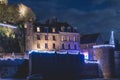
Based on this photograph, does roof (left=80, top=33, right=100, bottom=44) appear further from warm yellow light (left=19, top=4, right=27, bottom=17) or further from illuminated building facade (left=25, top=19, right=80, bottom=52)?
warm yellow light (left=19, top=4, right=27, bottom=17)

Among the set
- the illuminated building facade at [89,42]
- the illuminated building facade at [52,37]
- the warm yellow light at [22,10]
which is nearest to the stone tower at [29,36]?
the illuminated building facade at [52,37]

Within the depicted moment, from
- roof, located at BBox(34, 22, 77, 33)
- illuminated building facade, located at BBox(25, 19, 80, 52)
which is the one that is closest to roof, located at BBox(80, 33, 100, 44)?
illuminated building facade, located at BBox(25, 19, 80, 52)

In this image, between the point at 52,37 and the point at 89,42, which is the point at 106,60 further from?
the point at 89,42

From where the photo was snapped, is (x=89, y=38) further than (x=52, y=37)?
Yes

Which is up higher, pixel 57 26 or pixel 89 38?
pixel 57 26

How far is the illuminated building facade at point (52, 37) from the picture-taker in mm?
98875

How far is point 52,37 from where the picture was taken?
338 feet

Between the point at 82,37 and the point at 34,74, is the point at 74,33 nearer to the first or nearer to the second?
the point at 82,37

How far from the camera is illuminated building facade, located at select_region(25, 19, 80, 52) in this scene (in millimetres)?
98875

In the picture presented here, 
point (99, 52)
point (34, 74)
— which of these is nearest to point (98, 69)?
point (99, 52)

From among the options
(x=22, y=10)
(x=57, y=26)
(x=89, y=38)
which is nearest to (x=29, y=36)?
(x=57, y=26)

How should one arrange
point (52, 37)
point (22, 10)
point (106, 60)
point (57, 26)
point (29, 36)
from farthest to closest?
point (22, 10) < point (57, 26) < point (52, 37) < point (29, 36) < point (106, 60)

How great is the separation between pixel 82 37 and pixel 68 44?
12508 millimetres

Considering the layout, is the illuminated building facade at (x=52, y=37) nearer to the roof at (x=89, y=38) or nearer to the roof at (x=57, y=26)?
the roof at (x=57, y=26)
